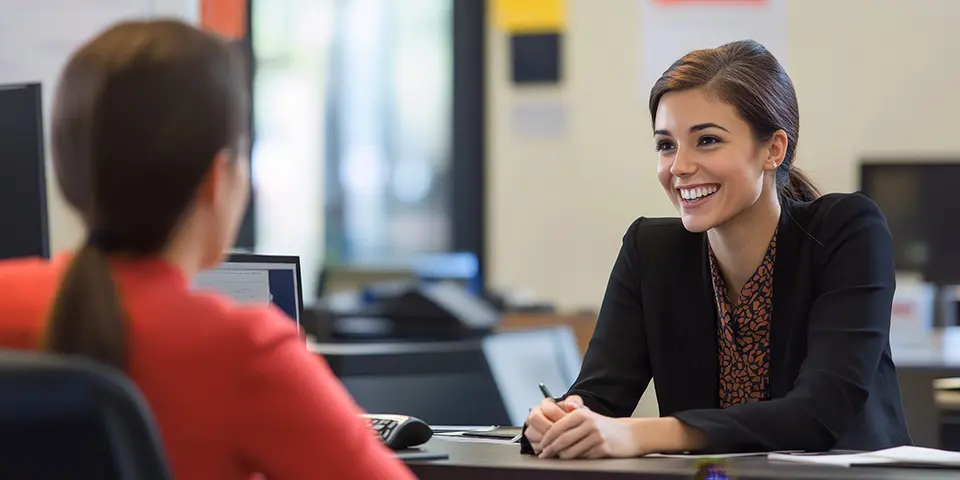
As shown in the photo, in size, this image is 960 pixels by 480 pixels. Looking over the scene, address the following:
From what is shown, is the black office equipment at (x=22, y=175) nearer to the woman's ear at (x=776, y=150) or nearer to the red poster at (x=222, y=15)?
the red poster at (x=222, y=15)

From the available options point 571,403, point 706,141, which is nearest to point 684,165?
point 706,141

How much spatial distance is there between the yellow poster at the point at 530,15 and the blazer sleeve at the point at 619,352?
309 centimetres

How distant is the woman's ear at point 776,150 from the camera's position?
193 centimetres

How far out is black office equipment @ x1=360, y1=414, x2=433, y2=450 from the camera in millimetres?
1518

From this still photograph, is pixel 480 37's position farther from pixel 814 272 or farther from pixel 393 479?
pixel 393 479

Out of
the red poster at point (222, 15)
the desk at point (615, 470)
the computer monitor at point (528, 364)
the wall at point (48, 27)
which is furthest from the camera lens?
the computer monitor at point (528, 364)

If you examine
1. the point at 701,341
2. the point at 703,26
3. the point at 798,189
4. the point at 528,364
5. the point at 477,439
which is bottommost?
the point at 528,364

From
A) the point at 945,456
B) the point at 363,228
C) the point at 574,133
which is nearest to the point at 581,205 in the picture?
the point at 574,133

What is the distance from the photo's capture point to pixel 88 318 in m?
0.88

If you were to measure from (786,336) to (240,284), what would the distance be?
0.78m

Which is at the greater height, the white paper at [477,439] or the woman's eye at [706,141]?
the woman's eye at [706,141]

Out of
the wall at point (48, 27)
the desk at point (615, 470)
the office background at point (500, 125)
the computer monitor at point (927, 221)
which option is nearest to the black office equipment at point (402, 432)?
the desk at point (615, 470)

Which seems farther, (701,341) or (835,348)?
(701,341)

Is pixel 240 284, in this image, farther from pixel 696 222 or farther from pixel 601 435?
pixel 696 222
